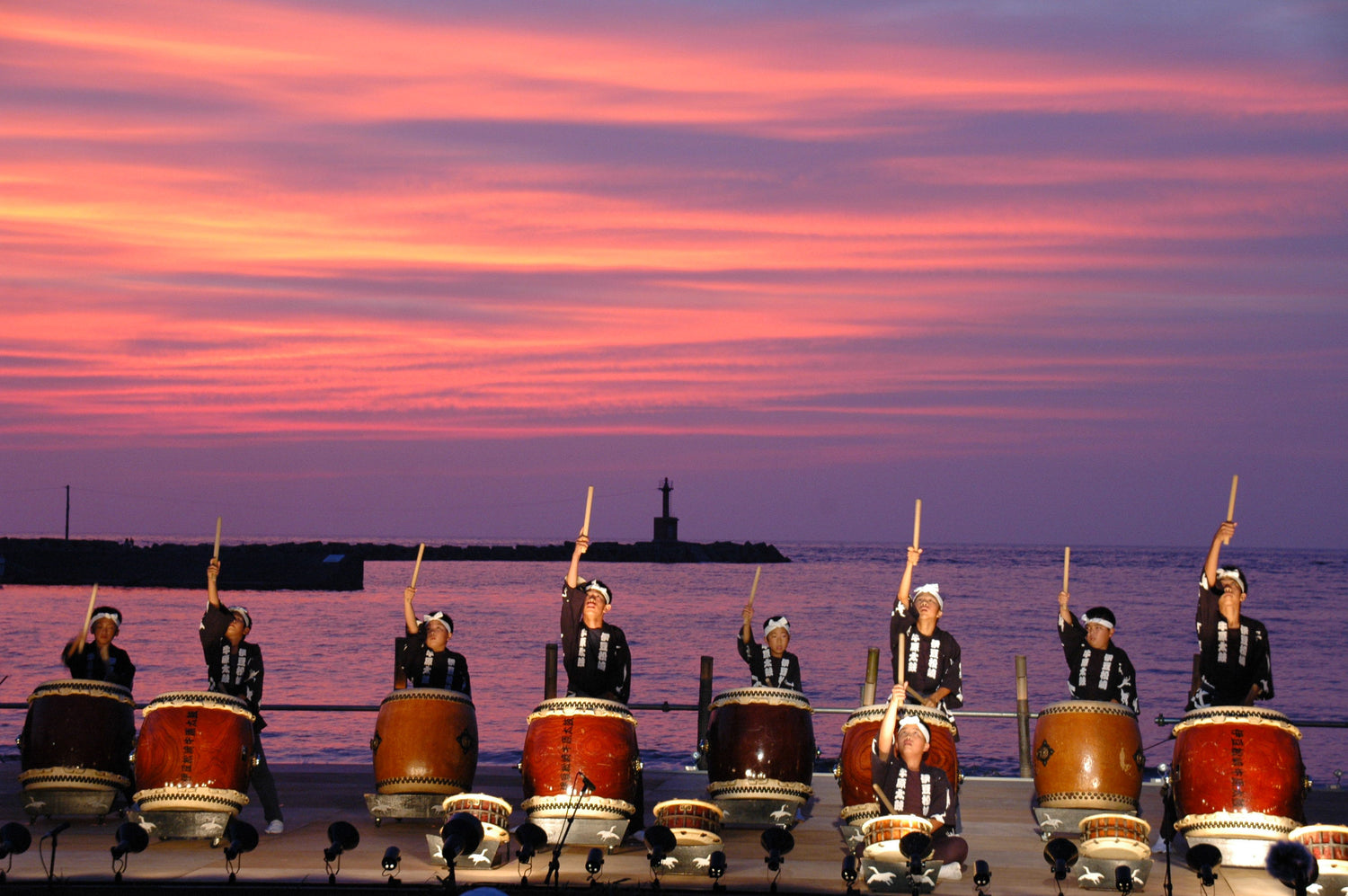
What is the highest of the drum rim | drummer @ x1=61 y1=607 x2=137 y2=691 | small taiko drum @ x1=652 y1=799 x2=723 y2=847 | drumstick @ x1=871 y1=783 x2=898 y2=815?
drummer @ x1=61 y1=607 x2=137 y2=691

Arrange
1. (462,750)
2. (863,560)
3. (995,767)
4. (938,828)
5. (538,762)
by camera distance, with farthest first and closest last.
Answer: (863,560)
(995,767)
(462,750)
(538,762)
(938,828)

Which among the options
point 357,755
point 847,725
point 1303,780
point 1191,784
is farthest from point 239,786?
point 357,755

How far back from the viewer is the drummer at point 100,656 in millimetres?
10250

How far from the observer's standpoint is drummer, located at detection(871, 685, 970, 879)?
855 cm

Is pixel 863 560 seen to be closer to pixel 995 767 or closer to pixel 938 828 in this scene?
pixel 995 767

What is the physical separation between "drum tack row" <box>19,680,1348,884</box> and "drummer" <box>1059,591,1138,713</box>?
0.93 feet

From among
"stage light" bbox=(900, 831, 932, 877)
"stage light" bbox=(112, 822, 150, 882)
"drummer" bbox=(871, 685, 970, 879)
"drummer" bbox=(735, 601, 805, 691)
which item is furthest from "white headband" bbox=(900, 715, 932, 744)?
"stage light" bbox=(112, 822, 150, 882)

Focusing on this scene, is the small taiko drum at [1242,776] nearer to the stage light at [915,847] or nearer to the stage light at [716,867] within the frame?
the stage light at [915,847]

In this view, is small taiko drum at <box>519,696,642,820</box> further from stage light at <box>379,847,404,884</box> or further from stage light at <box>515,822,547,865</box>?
stage light at <box>379,847,404,884</box>

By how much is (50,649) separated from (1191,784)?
3667 cm

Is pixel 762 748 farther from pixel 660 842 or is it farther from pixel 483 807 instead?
pixel 660 842

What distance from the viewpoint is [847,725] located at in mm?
9531

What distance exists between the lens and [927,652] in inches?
394

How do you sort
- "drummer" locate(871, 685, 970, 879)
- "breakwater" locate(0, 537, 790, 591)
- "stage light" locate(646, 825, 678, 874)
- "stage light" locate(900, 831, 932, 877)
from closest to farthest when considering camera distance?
"stage light" locate(900, 831, 932, 877) < "stage light" locate(646, 825, 678, 874) < "drummer" locate(871, 685, 970, 879) < "breakwater" locate(0, 537, 790, 591)
